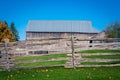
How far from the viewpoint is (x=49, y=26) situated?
58.9m

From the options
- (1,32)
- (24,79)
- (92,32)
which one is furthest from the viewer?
(92,32)

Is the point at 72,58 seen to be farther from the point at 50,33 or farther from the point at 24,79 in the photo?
the point at 50,33

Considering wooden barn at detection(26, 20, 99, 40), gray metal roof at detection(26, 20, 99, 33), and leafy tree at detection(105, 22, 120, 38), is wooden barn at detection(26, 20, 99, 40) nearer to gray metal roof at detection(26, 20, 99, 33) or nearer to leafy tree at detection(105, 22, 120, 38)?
gray metal roof at detection(26, 20, 99, 33)

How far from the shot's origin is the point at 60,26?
194 feet

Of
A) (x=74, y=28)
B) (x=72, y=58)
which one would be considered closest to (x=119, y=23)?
(x=74, y=28)

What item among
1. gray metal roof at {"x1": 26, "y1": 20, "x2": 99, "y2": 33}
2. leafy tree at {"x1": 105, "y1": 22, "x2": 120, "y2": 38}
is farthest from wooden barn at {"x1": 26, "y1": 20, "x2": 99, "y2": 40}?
leafy tree at {"x1": 105, "y1": 22, "x2": 120, "y2": 38}

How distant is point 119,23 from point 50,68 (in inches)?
2023

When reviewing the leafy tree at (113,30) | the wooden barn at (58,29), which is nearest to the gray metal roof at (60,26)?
the wooden barn at (58,29)

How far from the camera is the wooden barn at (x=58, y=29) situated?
5794 centimetres

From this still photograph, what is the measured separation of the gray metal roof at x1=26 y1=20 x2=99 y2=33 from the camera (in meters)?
58.0

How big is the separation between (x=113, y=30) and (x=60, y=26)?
46.4 feet

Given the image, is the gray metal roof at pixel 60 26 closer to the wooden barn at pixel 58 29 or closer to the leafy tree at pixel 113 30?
the wooden barn at pixel 58 29

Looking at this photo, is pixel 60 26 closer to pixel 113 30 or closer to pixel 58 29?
pixel 58 29

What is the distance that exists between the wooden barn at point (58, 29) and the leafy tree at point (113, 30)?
344 centimetres
